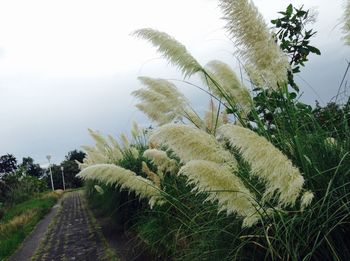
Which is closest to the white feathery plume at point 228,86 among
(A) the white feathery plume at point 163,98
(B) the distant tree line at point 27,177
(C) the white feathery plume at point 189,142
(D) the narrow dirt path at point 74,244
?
(A) the white feathery plume at point 163,98

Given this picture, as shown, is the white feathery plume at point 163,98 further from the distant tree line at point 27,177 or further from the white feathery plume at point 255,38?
the distant tree line at point 27,177

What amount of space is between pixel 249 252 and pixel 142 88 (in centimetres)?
217

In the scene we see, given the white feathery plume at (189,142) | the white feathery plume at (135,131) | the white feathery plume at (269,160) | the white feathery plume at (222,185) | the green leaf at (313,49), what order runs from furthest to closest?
the white feathery plume at (135,131), the green leaf at (313,49), the white feathery plume at (189,142), the white feathery plume at (222,185), the white feathery plume at (269,160)

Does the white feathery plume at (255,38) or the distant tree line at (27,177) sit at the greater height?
the distant tree line at (27,177)

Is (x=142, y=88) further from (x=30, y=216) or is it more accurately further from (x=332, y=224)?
(x=30, y=216)

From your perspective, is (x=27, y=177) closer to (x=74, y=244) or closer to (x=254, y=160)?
(x=74, y=244)

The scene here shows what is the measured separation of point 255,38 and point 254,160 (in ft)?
3.66

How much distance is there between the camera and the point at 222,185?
252cm

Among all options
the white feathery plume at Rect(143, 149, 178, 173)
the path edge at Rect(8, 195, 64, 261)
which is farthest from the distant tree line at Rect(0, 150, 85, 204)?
the white feathery plume at Rect(143, 149, 178, 173)

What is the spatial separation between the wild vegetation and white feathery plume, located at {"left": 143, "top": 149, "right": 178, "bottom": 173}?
0.46 m

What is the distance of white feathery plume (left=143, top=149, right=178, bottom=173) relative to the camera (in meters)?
Answer: 5.12

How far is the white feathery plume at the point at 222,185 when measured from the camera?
8.06ft

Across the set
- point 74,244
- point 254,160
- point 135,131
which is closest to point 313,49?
point 254,160

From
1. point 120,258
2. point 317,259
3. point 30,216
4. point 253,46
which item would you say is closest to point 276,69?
point 253,46
